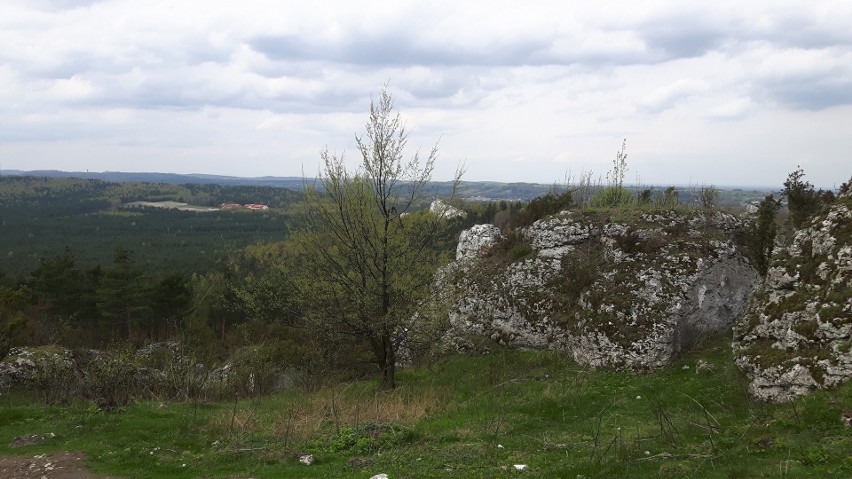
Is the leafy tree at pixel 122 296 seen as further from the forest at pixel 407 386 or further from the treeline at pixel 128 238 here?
the treeline at pixel 128 238

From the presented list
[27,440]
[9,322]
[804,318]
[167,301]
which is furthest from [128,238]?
[804,318]

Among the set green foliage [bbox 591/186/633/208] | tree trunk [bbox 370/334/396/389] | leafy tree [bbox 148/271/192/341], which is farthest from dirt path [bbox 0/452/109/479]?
leafy tree [bbox 148/271/192/341]

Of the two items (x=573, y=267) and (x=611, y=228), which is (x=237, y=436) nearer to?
(x=573, y=267)

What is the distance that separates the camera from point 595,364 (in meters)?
19.1

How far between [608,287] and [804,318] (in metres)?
7.89

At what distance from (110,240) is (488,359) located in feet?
513

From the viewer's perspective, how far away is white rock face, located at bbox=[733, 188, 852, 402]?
11906mm

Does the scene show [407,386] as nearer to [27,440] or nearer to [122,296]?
[27,440]

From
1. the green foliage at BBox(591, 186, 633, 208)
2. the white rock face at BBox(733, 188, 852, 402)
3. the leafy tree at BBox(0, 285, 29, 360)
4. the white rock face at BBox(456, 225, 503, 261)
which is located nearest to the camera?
the white rock face at BBox(733, 188, 852, 402)

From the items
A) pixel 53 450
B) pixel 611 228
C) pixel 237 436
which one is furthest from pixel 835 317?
pixel 53 450

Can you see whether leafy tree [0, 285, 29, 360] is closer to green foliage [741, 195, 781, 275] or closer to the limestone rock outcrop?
the limestone rock outcrop

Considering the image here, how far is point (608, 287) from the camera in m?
20.7

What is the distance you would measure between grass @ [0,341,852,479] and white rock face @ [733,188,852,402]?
0.99 m

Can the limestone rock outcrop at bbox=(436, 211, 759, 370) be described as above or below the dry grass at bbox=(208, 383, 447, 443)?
above
